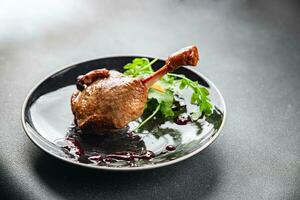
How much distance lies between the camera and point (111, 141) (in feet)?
5.22

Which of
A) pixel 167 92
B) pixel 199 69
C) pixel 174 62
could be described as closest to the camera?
pixel 174 62

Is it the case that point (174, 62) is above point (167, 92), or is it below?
above

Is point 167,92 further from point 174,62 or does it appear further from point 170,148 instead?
point 170,148

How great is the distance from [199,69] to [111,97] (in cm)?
70

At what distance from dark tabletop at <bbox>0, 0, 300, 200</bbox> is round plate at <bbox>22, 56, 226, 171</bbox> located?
0.08 meters

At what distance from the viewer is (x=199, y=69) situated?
85.8 inches

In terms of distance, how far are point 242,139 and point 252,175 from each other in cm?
20

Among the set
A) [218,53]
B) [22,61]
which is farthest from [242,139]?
[22,61]

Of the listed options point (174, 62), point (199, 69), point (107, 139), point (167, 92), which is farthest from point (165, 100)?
point (199, 69)

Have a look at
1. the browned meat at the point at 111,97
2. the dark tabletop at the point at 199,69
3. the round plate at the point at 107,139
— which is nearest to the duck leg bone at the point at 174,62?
the browned meat at the point at 111,97

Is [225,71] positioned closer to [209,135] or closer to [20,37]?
[209,135]

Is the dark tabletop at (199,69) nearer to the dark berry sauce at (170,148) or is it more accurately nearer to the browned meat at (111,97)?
the dark berry sauce at (170,148)

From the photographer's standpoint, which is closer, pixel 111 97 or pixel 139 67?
pixel 111 97

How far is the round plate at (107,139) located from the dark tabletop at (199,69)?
75 millimetres
